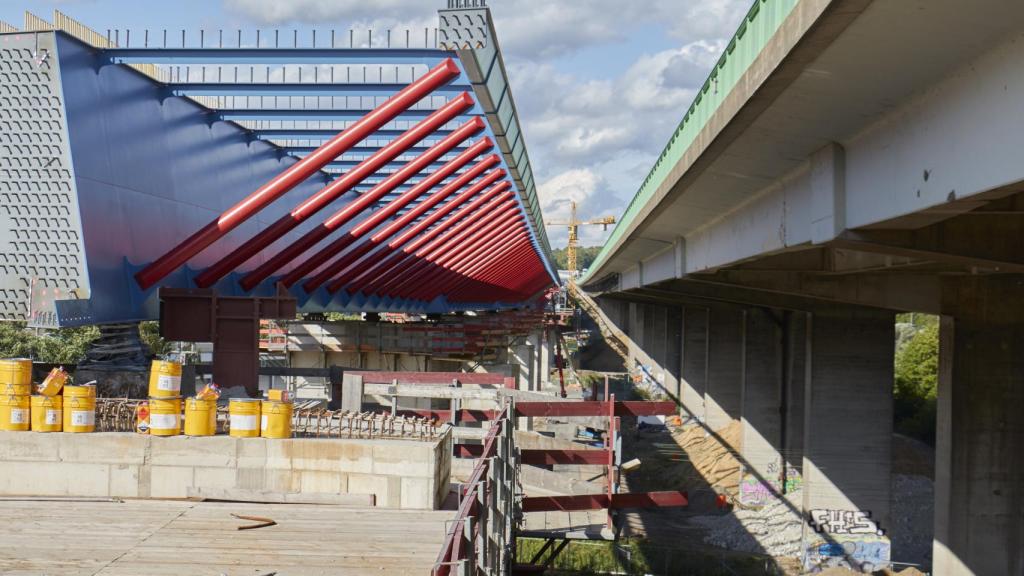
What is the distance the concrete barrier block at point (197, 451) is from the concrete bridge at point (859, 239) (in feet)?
24.9

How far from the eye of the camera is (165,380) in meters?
14.4

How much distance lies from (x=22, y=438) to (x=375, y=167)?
30.3 feet

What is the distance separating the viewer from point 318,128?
25062mm

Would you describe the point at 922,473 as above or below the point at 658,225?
below

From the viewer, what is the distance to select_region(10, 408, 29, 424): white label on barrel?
1437 centimetres

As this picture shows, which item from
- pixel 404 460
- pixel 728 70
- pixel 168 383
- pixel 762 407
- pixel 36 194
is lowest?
pixel 762 407

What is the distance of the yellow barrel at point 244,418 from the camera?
14156mm

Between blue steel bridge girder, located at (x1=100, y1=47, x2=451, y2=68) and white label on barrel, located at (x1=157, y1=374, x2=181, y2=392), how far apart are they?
21.3 feet

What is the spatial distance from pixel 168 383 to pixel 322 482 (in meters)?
2.51

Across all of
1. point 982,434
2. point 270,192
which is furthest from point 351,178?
point 982,434

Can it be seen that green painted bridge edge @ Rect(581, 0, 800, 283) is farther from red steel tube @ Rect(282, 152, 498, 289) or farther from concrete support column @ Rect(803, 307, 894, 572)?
concrete support column @ Rect(803, 307, 894, 572)

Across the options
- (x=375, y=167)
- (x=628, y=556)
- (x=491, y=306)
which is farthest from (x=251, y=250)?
(x=491, y=306)

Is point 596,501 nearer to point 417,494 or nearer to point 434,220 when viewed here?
point 417,494

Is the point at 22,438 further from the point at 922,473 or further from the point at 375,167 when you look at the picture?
the point at 922,473
